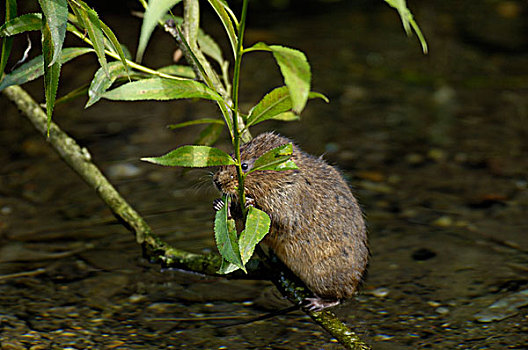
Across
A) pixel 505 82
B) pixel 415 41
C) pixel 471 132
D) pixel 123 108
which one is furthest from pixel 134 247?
pixel 415 41

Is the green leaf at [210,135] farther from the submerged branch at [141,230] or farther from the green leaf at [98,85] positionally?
the green leaf at [98,85]

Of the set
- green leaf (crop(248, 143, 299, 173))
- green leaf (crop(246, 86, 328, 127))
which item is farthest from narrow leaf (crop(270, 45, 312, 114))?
green leaf (crop(248, 143, 299, 173))

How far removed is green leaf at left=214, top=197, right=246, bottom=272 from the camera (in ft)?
8.41

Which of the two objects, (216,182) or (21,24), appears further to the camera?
(216,182)

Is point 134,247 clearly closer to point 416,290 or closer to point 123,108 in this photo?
point 416,290

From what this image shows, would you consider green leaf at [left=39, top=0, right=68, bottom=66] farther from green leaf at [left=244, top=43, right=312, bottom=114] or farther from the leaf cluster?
green leaf at [left=244, top=43, right=312, bottom=114]

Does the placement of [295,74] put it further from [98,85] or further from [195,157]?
[98,85]

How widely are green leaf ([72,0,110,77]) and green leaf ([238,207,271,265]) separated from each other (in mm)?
762

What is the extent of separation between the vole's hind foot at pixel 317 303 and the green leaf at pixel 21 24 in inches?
72.7

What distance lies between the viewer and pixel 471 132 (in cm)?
644

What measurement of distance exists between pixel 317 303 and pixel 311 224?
0.40m

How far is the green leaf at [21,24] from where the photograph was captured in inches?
102

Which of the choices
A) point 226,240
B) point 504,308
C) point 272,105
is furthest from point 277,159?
point 504,308

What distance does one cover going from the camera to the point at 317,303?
357 cm
